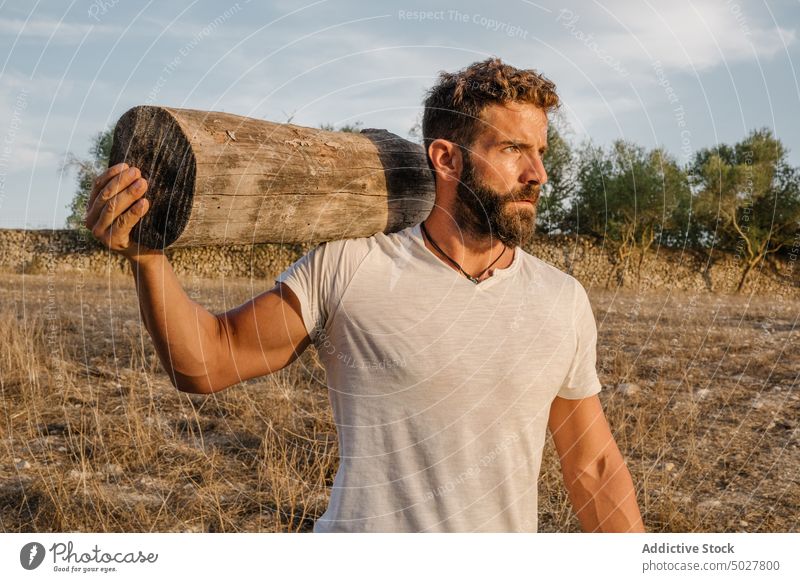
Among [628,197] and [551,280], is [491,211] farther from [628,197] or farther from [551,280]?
→ [628,197]

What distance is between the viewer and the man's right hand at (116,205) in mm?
2131

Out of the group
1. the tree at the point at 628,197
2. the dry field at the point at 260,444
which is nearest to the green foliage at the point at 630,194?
the tree at the point at 628,197

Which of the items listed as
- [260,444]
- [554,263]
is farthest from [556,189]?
[260,444]

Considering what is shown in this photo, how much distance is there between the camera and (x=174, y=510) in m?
4.63

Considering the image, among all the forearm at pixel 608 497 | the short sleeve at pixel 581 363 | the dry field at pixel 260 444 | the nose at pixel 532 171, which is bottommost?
the dry field at pixel 260 444

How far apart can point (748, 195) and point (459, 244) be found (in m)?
32.3

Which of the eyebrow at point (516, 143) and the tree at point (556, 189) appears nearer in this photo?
the eyebrow at point (516, 143)

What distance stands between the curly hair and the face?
0.11 ft

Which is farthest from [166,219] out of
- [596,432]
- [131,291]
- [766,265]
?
[766,265]

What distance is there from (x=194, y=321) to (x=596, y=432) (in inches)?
59.3

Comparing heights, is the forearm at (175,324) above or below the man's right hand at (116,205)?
below

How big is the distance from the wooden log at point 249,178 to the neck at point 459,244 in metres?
0.18

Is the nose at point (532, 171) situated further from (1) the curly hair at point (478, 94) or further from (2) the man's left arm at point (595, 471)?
(2) the man's left arm at point (595, 471)

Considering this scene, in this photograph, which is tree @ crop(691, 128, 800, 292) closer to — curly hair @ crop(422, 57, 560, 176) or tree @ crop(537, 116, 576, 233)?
tree @ crop(537, 116, 576, 233)
